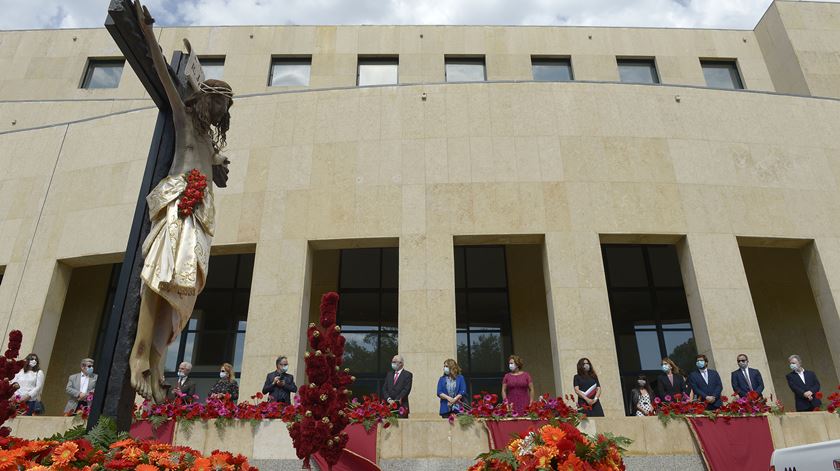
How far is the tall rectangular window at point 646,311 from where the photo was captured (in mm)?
18094


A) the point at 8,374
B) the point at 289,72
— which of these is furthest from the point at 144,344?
the point at 289,72

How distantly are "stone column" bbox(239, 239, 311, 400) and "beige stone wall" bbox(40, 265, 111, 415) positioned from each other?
8.01 metres

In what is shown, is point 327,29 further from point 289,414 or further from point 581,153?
point 289,414

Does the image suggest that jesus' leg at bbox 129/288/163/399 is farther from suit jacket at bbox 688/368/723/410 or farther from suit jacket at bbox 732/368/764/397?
suit jacket at bbox 732/368/764/397

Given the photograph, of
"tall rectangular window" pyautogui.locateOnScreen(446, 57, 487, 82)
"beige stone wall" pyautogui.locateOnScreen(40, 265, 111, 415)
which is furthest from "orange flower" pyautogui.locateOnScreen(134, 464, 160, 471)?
"tall rectangular window" pyautogui.locateOnScreen(446, 57, 487, 82)

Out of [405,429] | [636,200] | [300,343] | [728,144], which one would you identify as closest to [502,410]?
[405,429]

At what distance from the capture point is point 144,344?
4.43 meters

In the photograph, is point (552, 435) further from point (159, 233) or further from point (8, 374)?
point (8, 374)

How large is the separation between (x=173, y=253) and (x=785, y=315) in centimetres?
2003

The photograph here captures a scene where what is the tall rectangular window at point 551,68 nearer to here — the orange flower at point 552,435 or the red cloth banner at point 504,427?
the red cloth banner at point 504,427

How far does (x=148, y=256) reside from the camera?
4.55m

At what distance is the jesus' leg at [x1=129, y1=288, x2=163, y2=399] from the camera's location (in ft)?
14.0

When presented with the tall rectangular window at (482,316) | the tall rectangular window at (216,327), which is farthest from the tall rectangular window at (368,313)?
the tall rectangular window at (216,327)

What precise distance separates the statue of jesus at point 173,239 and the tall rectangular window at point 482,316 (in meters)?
13.8
